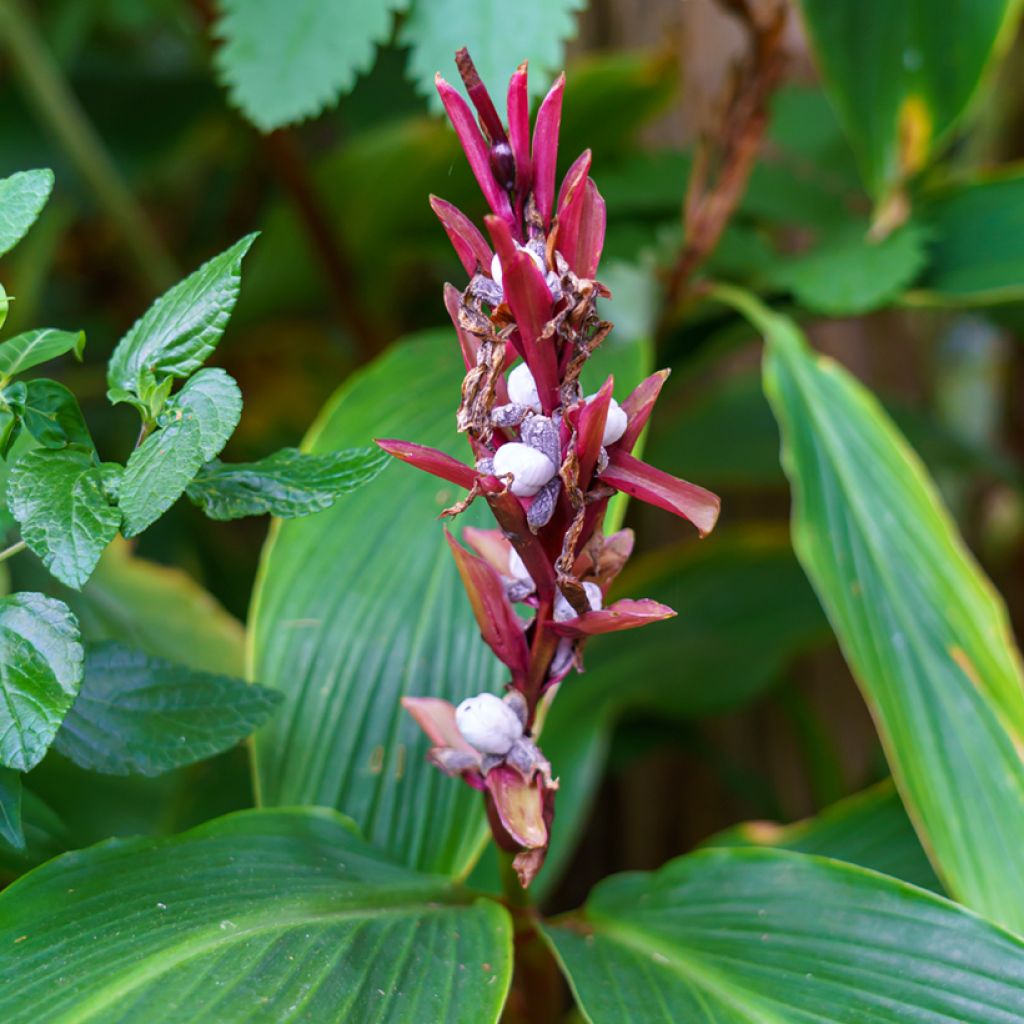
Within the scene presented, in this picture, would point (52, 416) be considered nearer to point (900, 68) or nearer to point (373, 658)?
point (373, 658)

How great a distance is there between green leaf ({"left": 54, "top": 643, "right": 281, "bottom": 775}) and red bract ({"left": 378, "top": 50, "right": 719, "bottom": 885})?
9cm

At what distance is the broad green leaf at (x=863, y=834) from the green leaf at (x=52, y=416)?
0.38 m

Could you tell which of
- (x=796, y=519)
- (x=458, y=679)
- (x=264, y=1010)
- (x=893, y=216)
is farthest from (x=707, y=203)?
(x=264, y=1010)

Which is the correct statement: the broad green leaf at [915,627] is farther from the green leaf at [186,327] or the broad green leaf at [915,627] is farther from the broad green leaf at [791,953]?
the green leaf at [186,327]

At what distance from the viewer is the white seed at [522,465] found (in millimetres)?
271

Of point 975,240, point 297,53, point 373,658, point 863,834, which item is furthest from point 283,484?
point 975,240

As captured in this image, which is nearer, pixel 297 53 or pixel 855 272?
pixel 297 53

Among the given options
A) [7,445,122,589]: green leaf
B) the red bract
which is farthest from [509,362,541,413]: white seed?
[7,445,122,589]: green leaf

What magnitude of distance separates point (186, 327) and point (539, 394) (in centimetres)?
11

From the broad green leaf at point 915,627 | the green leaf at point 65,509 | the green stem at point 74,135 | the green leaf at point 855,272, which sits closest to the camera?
the green leaf at point 65,509

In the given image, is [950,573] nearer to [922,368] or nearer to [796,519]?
[796,519]

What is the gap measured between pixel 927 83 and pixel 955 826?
492 millimetres

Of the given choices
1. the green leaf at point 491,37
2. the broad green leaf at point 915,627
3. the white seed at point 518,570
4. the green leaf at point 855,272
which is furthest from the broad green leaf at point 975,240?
the white seed at point 518,570

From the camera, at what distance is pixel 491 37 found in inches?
17.8
